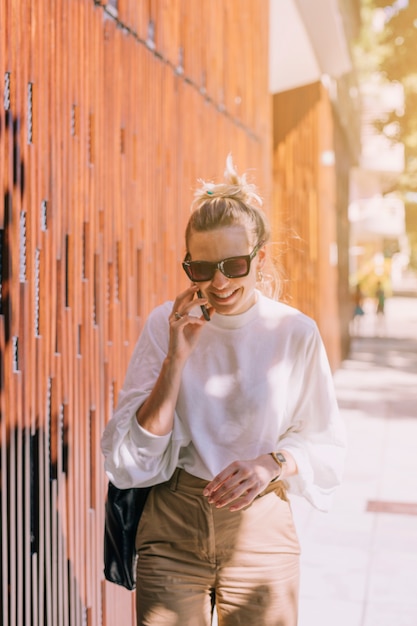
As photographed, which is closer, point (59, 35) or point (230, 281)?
point (230, 281)

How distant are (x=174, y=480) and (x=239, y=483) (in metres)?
0.30

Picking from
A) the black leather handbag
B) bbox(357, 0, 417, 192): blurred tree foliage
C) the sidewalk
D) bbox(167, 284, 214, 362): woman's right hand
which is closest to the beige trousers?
the black leather handbag

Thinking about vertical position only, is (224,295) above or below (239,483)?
above

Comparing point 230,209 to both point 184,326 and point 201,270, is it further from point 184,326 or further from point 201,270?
point 184,326

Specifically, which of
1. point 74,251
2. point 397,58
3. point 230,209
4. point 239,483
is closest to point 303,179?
point 397,58

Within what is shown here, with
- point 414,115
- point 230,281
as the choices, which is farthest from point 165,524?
point 414,115

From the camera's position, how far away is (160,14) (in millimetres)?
4859

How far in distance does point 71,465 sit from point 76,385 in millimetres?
302

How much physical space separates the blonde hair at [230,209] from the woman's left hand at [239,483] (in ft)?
1.93

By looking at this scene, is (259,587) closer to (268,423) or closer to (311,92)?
(268,423)

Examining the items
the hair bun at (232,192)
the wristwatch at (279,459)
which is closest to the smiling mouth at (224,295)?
the hair bun at (232,192)

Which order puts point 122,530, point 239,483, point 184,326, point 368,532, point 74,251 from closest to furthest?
point 239,483 → point 184,326 → point 122,530 → point 74,251 → point 368,532

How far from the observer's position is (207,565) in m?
2.44

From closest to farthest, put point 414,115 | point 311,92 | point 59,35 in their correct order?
1. point 59,35
2. point 311,92
3. point 414,115
